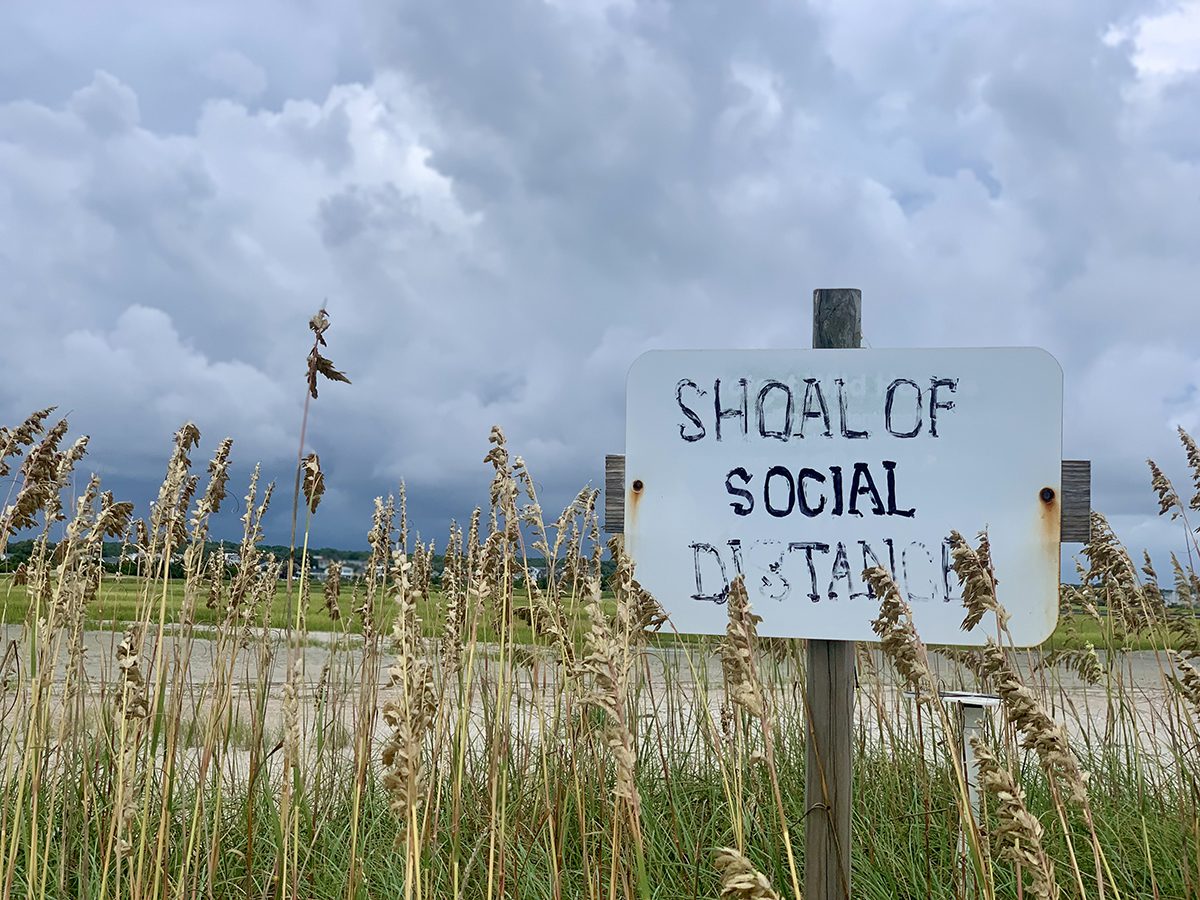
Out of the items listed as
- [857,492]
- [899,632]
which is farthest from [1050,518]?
[899,632]

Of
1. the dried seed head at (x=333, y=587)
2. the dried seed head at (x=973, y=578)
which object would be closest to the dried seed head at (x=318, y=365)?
the dried seed head at (x=973, y=578)

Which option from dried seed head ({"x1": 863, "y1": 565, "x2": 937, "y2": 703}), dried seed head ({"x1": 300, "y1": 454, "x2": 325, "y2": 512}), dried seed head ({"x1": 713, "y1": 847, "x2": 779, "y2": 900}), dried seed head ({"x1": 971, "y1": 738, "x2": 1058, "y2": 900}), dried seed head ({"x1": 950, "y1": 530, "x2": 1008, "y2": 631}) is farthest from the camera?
dried seed head ({"x1": 300, "y1": 454, "x2": 325, "y2": 512})

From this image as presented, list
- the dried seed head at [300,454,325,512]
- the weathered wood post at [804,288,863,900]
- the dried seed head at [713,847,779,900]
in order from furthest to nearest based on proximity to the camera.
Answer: the weathered wood post at [804,288,863,900], the dried seed head at [300,454,325,512], the dried seed head at [713,847,779,900]

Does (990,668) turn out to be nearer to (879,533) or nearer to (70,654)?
(879,533)

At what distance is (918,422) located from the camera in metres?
3.10

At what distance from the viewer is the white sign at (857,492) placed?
3.04 meters

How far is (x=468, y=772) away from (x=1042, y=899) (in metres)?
2.77

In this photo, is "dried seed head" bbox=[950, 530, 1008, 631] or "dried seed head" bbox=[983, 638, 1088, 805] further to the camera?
"dried seed head" bbox=[950, 530, 1008, 631]

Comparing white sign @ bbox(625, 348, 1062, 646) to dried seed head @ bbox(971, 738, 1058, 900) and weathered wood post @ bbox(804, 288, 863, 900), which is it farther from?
dried seed head @ bbox(971, 738, 1058, 900)

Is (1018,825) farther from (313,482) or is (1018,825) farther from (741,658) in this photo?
(313,482)

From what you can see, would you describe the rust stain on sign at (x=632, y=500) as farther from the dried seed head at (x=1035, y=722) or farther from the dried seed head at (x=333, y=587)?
the dried seed head at (x=333, y=587)

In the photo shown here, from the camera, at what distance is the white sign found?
3.04 metres

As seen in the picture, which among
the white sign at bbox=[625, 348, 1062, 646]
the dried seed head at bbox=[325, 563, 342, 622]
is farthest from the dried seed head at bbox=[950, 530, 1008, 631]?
the dried seed head at bbox=[325, 563, 342, 622]

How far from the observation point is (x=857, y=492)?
3074 mm
